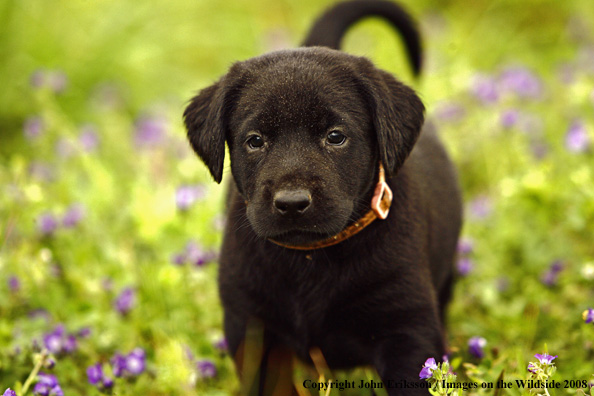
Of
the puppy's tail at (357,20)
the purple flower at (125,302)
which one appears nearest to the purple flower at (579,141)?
the puppy's tail at (357,20)

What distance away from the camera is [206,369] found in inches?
110

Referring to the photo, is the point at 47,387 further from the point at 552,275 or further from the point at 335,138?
the point at 552,275

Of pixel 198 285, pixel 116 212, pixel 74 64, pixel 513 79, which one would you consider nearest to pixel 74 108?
pixel 74 64

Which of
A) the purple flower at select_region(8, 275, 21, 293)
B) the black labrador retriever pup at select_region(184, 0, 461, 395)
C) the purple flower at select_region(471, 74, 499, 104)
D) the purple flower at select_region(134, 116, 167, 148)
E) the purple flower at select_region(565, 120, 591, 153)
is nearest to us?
the black labrador retriever pup at select_region(184, 0, 461, 395)

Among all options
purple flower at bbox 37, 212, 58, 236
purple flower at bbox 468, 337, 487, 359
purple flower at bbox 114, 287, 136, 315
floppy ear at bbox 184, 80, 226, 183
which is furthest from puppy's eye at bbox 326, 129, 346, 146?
purple flower at bbox 37, 212, 58, 236

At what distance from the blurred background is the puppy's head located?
27.2 inches

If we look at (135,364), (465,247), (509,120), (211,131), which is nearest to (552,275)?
(465,247)

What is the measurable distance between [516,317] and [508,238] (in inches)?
25.9

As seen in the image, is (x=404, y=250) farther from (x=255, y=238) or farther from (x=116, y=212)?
(x=116, y=212)

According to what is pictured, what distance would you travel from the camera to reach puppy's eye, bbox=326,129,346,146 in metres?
2.31

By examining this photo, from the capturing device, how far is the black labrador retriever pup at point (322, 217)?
2254mm

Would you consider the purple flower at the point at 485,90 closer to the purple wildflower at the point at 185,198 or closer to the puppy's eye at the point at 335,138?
the purple wildflower at the point at 185,198

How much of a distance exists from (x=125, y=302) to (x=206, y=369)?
585 mm

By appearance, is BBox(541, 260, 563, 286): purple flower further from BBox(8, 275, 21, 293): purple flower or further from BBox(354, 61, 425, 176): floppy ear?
BBox(8, 275, 21, 293): purple flower
